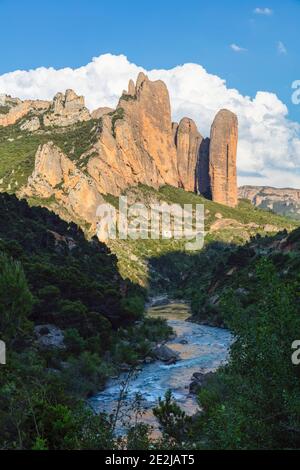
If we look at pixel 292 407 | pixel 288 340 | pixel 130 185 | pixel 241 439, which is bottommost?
pixel 241 439

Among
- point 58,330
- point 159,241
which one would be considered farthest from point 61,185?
point 58,330

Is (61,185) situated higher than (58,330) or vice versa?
(61,185)

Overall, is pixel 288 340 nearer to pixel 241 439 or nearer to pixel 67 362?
pixel 241 439

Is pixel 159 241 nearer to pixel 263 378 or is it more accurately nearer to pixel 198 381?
pixel 198 381

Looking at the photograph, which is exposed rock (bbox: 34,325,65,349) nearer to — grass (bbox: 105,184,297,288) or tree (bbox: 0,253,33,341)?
tree (bbox: 0,253,33,341)

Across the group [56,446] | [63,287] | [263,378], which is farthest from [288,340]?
[63,287]

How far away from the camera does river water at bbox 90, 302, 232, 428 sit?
32.1 m

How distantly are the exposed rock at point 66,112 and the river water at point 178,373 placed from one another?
453 feet

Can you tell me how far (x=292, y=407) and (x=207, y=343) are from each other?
143 feet

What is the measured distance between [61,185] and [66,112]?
74.3 meters

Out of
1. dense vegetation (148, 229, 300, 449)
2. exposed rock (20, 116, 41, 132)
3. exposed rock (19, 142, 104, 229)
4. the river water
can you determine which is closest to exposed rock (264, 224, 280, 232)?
exposed rock (19, 142, 104, 229)

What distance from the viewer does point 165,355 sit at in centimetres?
4700

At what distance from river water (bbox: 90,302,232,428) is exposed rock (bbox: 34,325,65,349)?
20.9ft

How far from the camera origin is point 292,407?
40.2ft
